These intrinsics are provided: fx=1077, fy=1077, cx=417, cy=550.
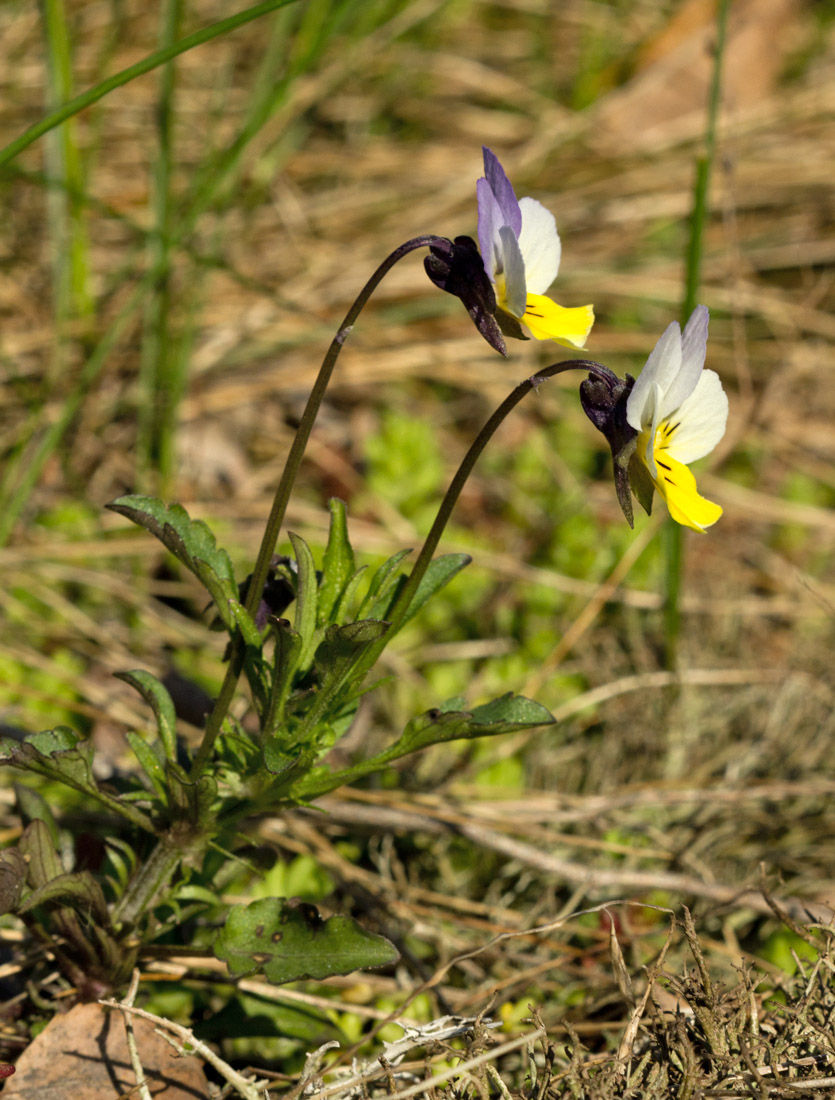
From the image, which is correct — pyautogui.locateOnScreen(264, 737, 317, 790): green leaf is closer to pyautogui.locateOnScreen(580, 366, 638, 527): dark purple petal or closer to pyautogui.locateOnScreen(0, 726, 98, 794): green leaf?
pyautogui.locateOnScreen(0, 726, 98, 794): green leaf

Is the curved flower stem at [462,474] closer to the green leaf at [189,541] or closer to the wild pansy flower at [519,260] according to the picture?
the wild pansy flower at [519,260]

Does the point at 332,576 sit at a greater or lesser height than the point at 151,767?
greater

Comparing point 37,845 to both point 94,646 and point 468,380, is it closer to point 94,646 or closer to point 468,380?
point 94,646

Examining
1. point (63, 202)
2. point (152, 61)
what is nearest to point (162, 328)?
point (63, 202)

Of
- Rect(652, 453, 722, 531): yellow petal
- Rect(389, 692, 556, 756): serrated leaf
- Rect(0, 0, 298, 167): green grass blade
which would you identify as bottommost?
Rect(389, 692, 556, 756): serrated leaf

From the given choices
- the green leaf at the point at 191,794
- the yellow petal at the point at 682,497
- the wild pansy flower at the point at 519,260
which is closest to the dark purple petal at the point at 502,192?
the wild pansy flower at the point at 519,260

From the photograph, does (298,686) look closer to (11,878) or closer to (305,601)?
(305,601)

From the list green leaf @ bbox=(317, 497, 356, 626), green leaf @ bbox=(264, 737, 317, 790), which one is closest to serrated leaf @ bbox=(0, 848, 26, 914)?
green leaf @ bbox=(264, 737, 317, 790)
